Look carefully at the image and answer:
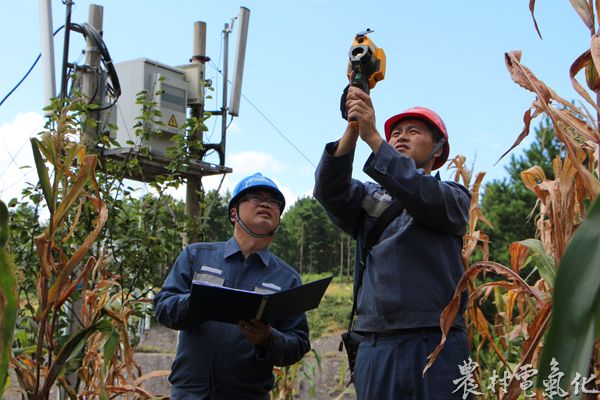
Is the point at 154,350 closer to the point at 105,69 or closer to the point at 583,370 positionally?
the point at 105,69

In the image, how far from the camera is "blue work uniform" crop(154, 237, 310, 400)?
7.98ft

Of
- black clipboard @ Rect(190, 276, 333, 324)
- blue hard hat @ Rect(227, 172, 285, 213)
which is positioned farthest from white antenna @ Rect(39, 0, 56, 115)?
Result: black clipboard @ Rect(190, 276, 333, 324)

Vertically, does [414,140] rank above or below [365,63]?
below

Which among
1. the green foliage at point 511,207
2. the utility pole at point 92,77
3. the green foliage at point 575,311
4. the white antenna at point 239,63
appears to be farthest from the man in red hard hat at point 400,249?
the green foliage at point 511,207

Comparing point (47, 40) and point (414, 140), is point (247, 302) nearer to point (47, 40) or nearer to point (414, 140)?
point (414, 140)

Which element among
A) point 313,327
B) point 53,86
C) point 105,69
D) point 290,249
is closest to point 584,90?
point 53,86

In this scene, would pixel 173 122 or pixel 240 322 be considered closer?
pixel 240 322

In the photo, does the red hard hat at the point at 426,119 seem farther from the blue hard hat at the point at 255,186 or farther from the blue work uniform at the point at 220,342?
the blue work uniform at the point at 220,342

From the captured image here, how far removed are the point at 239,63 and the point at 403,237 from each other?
326 cm

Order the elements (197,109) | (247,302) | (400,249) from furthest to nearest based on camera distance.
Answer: (197,109) → (247,302) → (400,249)

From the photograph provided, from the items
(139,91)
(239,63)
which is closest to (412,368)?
(139,91)

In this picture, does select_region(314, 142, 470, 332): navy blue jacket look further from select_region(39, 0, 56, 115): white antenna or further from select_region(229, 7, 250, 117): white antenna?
select_region(229, 7, 250, 117): white antenna

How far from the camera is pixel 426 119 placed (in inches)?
86.4

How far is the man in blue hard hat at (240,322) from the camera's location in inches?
95.7
